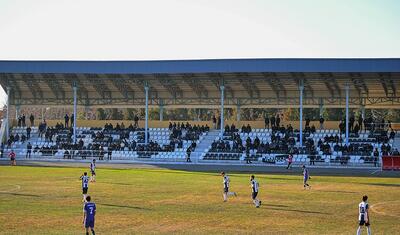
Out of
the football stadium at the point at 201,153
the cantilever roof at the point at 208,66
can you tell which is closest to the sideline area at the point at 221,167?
the football stadium at the point at 201,153

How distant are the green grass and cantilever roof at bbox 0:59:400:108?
18100 mm

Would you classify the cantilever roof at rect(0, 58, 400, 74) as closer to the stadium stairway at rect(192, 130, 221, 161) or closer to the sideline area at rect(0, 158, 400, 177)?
the stadium stairway at rect(192, 130, 221, 161)

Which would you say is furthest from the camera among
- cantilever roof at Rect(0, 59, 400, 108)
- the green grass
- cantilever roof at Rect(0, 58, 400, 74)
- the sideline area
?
cantilever roof at Rect(0, 59, 400, 108)

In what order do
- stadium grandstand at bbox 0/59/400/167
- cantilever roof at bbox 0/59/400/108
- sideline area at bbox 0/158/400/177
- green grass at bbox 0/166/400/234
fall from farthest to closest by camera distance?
cantilever roof at bbox 0/59/400/108, stadium grandstand at bbox 0/59/400/167, sideline area at bbox 0/158/400/177, green grass at bbox 0/166/400/234

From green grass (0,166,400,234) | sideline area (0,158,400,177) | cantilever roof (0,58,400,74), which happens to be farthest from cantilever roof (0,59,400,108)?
green grass (0,166,400,234)

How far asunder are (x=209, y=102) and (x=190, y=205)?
46247 mm

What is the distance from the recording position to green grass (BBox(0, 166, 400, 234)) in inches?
925

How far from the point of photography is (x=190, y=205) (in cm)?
3002

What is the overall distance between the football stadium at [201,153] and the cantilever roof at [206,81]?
0.12m

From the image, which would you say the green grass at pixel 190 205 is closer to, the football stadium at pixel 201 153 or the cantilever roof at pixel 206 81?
the football stadium at pixel 201 153

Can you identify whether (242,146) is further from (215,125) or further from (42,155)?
(42,155)

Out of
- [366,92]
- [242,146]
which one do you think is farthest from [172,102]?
[366,92]

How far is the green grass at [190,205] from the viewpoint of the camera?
925 inches

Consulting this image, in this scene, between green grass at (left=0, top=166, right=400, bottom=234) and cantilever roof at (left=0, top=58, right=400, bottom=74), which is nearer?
green grass at (left=0, top=166, right=400, bottom=234)
